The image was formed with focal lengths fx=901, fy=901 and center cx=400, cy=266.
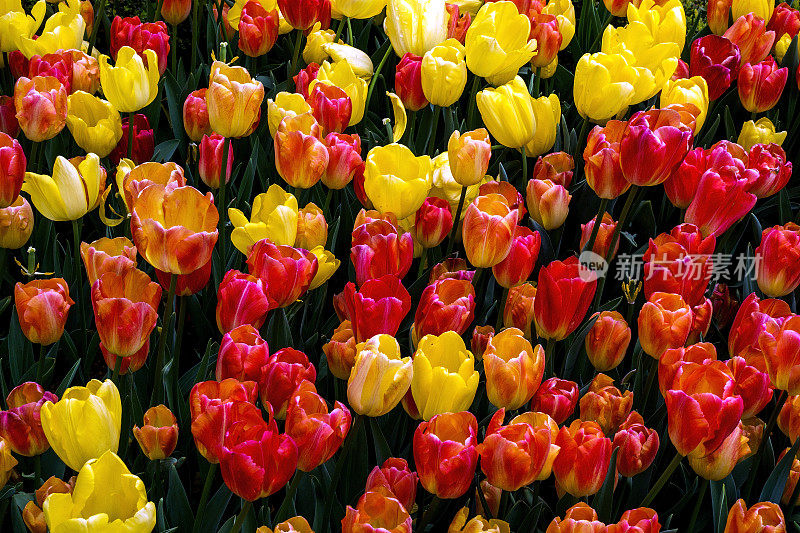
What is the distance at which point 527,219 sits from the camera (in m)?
2.11

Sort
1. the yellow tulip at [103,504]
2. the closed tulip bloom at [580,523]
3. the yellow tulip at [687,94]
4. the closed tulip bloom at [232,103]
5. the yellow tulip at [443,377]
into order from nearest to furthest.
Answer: the yellow tulip at [103,504] < the closed tulip bloom at [580,523] < the yellow tulip at [443,377] < the closed tulip bloom at [232,103] < the yellow tulip at [687,94]

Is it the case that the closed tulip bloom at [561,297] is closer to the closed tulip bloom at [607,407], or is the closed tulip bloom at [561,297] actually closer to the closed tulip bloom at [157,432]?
the closed tulip bloom at [607,407]

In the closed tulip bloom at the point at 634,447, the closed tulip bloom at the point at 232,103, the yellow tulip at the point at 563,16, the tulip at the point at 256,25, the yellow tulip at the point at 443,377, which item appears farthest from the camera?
the yellow tulip at the point at 563,16

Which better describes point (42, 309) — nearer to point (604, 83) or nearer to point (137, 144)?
point (137, 144)

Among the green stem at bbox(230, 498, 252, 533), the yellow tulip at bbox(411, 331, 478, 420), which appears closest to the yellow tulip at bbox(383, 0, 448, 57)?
the yellow tulip at bbox(411, 331, 478, 420)

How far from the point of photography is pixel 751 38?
2.34m

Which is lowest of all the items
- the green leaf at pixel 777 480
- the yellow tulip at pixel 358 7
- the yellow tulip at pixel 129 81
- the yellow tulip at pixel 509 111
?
the green leaf at pixel 777 480

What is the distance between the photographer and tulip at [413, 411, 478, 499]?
1.14 metres

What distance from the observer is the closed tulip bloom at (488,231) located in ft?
4.81

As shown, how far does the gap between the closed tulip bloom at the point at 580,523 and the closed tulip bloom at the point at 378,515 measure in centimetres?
20

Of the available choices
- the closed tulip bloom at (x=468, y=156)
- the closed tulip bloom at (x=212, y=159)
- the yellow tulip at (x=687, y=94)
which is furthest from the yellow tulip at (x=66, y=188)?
the yellow tulip at (x=687, y=94)

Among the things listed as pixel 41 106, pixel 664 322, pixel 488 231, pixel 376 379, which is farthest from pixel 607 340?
pixel 41 106

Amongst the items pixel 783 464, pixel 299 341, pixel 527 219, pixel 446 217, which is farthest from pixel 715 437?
pixel 527 219

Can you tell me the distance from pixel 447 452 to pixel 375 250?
421 millimetres
